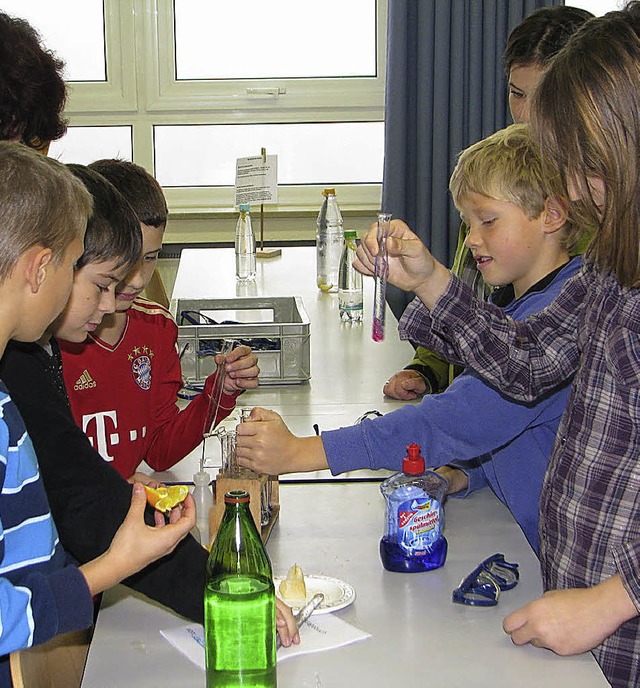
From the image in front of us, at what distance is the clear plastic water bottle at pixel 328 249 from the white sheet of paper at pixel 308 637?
2239 mm

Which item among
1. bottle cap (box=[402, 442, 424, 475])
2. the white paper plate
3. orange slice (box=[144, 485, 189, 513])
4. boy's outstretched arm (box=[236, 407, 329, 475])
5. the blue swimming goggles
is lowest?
the white paper plate

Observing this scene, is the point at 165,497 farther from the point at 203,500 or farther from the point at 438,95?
the point at 438,95

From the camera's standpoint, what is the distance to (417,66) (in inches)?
161

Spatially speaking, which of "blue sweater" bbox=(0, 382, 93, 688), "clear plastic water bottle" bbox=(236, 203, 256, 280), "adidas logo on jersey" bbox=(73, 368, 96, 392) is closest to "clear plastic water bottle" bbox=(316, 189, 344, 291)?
"clear plastic water bottle" bbox=(236, 203, 256, 280)

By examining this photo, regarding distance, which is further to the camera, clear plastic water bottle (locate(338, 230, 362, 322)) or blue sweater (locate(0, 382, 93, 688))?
clear plastic water bottle (locate(338, 230, 362, 322))

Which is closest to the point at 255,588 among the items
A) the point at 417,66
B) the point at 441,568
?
the point at 441,568

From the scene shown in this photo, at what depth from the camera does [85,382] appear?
Answer: 1832mm

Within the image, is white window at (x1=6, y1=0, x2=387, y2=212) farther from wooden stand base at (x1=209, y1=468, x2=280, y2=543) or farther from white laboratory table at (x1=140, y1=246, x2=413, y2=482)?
wooden stand base at (x1=209, y1=468, x2=280, y2=543)

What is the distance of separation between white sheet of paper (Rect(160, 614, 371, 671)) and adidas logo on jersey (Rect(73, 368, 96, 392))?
2.38 ft

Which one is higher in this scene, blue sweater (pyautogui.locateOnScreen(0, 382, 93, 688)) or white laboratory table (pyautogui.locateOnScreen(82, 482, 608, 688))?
blue sweater (pyautogui.locateOnScreen(0, 382, 93, 688))

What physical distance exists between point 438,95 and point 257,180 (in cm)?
85

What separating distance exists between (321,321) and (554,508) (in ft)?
5.45

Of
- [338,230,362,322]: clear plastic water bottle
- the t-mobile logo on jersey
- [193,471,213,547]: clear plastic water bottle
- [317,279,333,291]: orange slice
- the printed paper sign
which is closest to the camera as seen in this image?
[193,471,213,547]: clear plastic water bottle

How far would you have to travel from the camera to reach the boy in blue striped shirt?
3.28 ft
